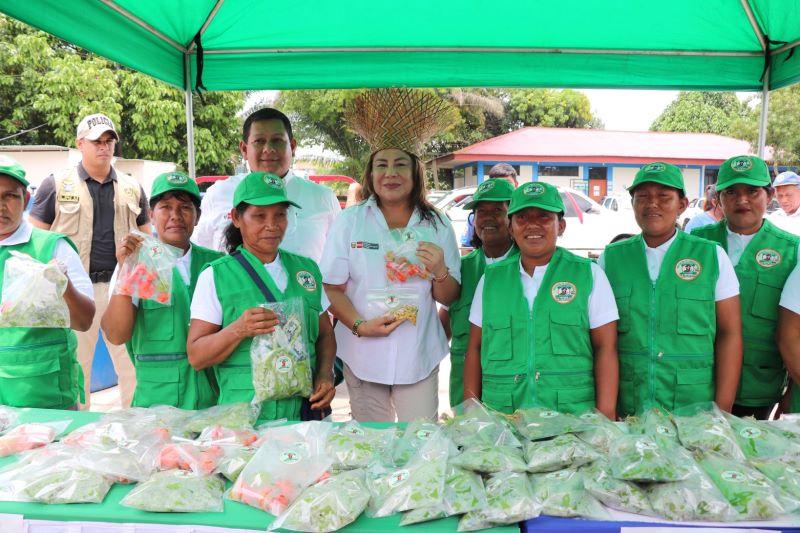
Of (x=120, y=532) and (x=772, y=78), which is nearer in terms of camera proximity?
(x=120, y=532)

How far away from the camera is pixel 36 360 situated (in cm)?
239

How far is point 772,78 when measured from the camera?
3820mm

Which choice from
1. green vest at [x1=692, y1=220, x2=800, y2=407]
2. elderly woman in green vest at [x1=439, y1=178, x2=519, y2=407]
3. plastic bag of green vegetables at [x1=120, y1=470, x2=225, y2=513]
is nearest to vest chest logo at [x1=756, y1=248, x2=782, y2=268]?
green vest at [x1=692, y1=220, x2=800, y2=407]

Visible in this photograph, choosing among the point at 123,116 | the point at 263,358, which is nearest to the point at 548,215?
the point at 263,358

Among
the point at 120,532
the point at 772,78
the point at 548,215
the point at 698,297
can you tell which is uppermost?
the point at 772,78

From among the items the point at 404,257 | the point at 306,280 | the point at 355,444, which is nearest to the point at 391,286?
the point at 404,257

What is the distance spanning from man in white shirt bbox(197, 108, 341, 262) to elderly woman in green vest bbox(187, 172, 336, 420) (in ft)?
3.14

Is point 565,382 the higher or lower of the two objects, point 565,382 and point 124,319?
the lower

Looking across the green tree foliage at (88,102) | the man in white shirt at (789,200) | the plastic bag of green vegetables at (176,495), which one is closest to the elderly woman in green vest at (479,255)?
the plastic bag of green vegetables at (176,495)

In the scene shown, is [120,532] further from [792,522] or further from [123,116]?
[123,116]

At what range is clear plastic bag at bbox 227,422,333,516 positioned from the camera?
4.88 ft

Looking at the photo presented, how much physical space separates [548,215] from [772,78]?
255 centimetres

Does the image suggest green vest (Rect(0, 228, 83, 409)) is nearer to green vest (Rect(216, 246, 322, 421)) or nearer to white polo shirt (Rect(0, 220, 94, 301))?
white polo shirt (Rect(0, 220, 94, 301))

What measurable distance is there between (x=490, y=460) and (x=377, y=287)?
1.44m
